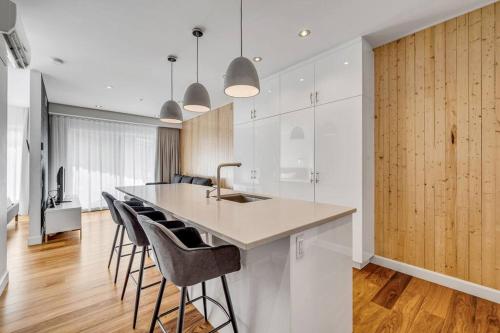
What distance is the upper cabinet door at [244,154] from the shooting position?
407 cm

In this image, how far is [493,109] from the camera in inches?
80.6

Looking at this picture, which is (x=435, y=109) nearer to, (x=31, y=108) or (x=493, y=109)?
(x=493, y=109)

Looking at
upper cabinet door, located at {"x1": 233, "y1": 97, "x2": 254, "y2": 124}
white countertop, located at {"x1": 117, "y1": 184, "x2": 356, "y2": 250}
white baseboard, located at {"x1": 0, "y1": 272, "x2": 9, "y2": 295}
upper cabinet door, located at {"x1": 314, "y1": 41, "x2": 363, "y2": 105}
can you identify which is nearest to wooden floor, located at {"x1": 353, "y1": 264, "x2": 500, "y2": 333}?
white countertop, located at {"x1": 117, "y1": 184, "x2": 356, "y2": 250}

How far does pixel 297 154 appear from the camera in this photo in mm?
3234

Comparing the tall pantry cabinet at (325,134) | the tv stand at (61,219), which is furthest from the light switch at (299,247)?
the tv stand at (61,219)

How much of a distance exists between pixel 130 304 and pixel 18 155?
600cm

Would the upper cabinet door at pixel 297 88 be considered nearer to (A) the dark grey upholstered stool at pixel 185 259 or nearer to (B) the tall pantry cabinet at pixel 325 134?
(B) the tall pantry cabinet at pixel 325 134

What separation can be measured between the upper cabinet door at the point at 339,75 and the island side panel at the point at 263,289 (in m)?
2.21

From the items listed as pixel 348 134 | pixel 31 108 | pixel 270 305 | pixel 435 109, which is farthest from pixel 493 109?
pixel 31 108

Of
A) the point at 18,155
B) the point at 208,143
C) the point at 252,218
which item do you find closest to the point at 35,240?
the point at 18,155

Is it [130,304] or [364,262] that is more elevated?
[364,262]

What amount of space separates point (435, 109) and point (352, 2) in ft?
4.63

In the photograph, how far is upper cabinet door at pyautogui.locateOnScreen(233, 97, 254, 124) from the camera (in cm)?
405

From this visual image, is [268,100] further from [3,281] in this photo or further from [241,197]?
[3,281]
